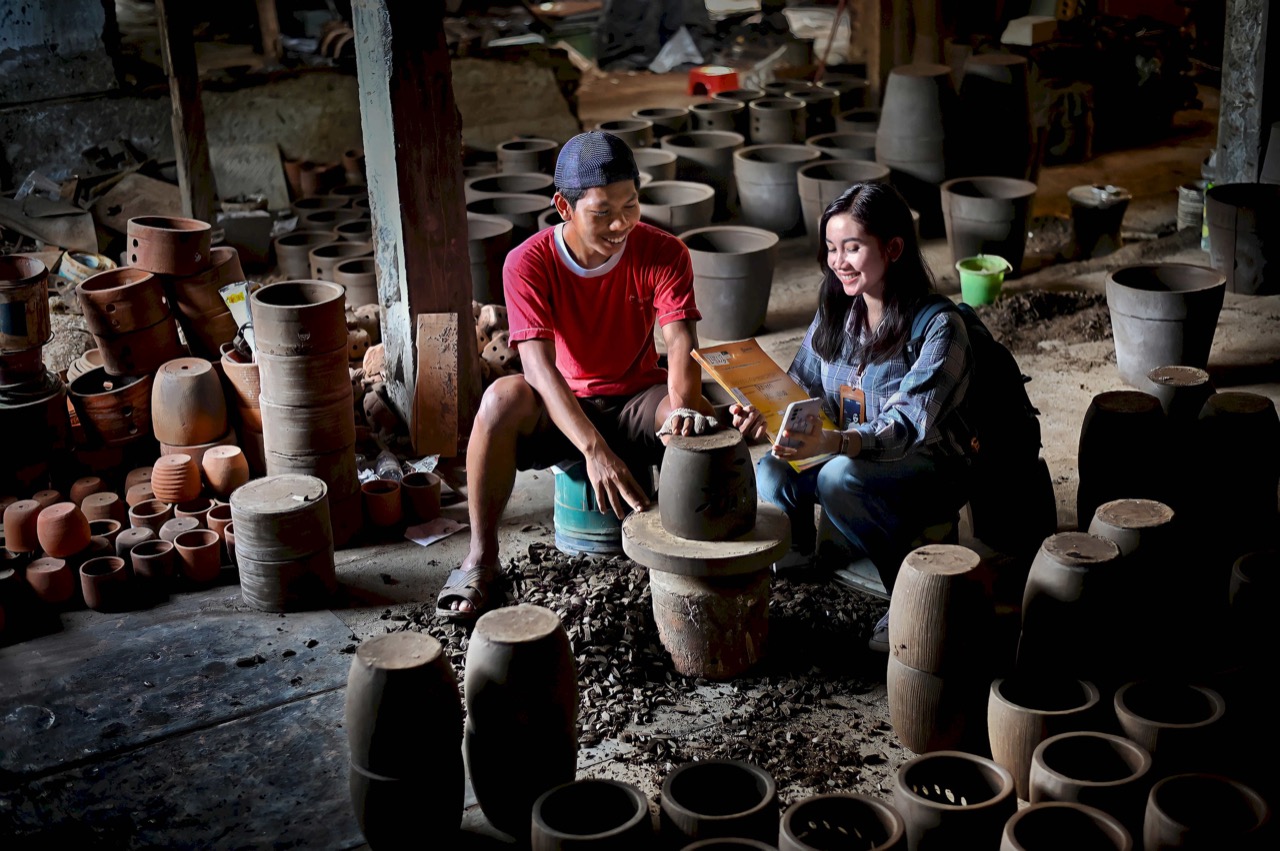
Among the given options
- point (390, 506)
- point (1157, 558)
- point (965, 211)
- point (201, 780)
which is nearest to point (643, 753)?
point (201, 780)

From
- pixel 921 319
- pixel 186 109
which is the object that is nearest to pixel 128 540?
pixel 921 319

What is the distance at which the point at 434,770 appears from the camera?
3076 millimetres

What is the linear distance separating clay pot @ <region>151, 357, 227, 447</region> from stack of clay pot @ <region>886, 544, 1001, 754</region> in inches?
112

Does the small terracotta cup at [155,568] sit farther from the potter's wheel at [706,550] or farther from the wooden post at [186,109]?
the wooden post at [186,109]

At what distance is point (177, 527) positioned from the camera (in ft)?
15.6

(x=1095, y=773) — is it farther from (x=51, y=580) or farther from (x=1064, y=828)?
(x=51, y=580)

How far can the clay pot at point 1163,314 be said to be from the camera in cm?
586

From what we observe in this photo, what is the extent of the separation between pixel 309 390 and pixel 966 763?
2722 millimetres

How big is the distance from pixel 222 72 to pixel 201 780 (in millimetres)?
7442

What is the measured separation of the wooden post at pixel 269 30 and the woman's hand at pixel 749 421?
752 cm

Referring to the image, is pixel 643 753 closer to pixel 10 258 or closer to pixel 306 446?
pixel 306 446

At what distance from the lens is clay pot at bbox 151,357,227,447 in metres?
5.06

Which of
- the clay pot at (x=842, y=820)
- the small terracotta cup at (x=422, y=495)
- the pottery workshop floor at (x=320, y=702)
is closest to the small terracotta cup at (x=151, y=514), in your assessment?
the pottery workshop floor at (x=320, y=702)

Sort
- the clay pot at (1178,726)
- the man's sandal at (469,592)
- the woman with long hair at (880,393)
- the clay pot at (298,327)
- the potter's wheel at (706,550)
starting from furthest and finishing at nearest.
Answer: the clay pot at (298,327) < the man's sandal at (469,592) < the woman with long hair at (880,393) < the potter's wheel at (706,550) < the clay pot at (1178,726)
